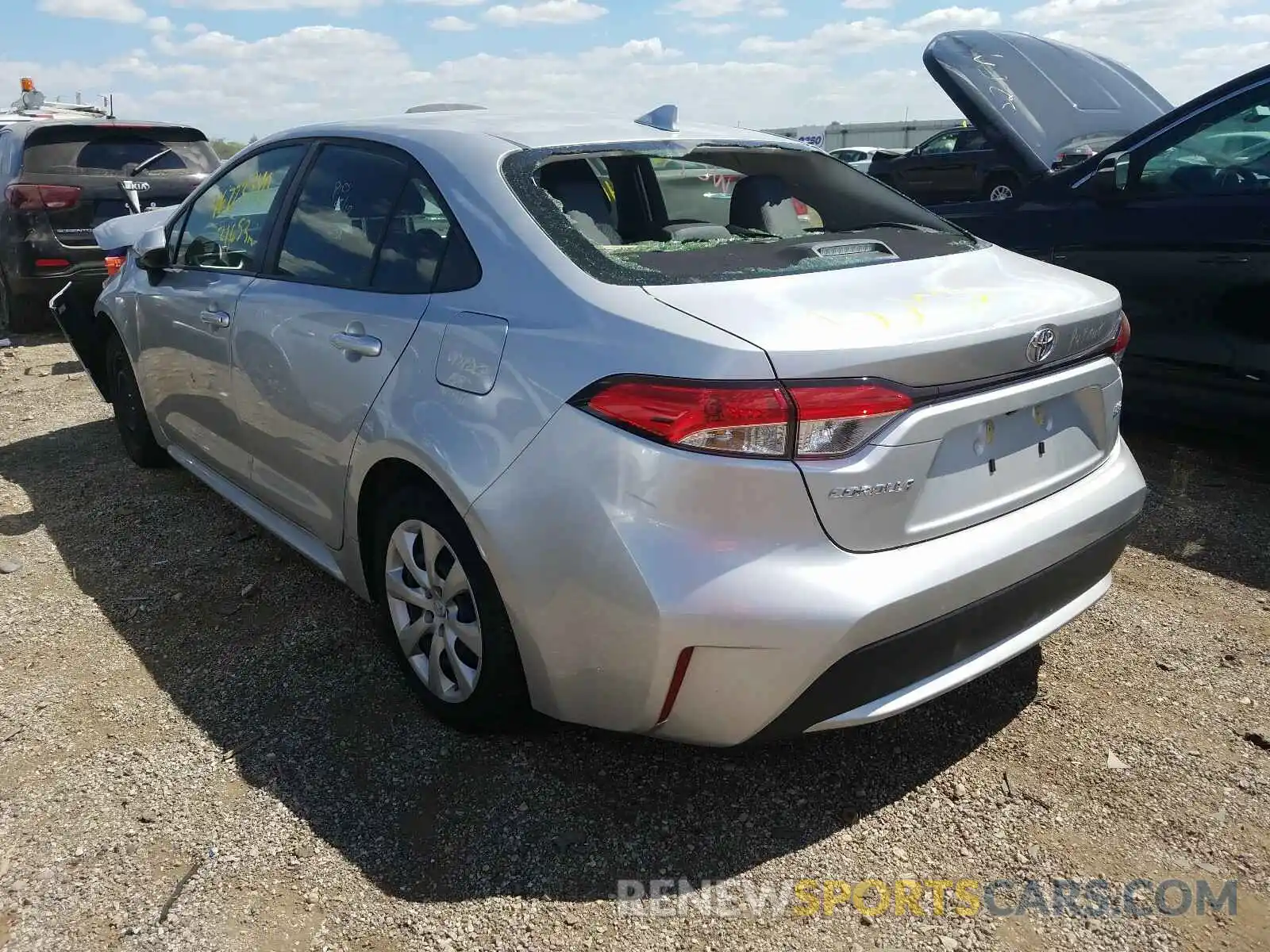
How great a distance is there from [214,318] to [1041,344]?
2.66 metres

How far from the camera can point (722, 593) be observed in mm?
1948

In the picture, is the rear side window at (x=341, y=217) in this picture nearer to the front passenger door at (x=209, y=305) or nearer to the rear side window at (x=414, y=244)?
the rear side window at (x=414, y=244)

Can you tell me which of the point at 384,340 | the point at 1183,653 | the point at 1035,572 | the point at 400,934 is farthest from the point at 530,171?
the point at 1183,653

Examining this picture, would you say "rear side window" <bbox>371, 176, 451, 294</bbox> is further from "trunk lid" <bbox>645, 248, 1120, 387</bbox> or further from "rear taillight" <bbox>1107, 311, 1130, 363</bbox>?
"rear taillight" <bbox>1107, 311, 1130, 363</bbox>

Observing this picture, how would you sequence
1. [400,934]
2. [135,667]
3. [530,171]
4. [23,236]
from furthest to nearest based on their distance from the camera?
[23,236] → [135,667] → [530,171] → [400,934]

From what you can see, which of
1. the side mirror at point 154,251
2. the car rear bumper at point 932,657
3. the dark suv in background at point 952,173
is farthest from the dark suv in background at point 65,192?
the dark suv in background at point 952,173

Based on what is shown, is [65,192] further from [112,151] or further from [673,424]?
[673,424]

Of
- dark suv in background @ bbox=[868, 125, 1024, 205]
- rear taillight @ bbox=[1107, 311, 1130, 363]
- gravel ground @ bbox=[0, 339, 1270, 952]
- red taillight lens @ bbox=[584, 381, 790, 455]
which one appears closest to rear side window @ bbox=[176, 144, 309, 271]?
gravel ground @ bbox=[0, 339, 1270, 952]

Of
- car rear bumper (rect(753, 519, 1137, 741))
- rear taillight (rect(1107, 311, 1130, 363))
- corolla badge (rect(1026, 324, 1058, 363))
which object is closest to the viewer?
car rear bumper (rect(753, 519, 1137, 741))

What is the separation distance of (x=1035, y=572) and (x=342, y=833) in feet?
5.56

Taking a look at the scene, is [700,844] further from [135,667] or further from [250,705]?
[135,667]

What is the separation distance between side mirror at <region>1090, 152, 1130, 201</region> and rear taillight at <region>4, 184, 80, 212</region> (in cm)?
707

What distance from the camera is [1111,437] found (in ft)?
8.46

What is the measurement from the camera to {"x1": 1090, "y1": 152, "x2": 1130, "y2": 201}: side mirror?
4.39 meters
